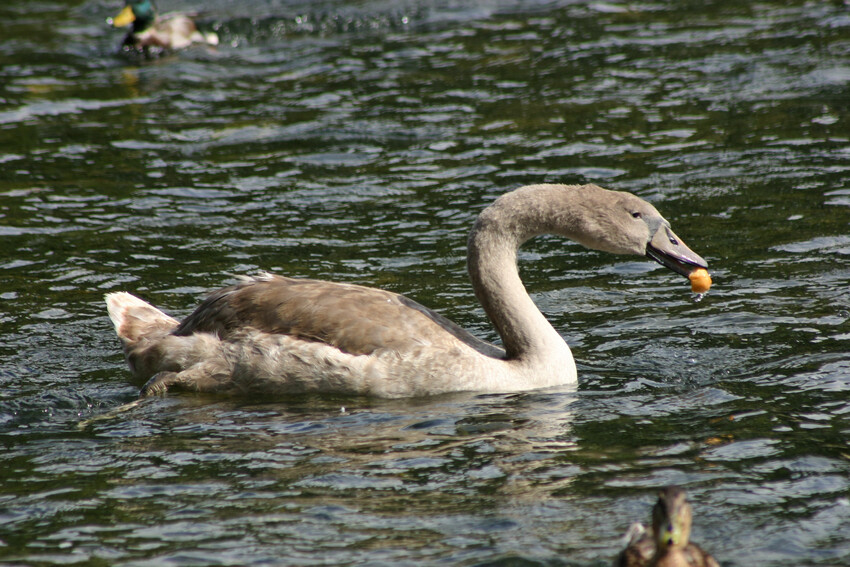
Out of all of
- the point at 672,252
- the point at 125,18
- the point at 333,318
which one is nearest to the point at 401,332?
the point at 333,318

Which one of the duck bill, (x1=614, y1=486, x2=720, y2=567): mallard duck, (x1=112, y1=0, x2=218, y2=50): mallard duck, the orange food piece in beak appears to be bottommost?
(x1=614, y1=486, x2=720, y2=567): mallard duck

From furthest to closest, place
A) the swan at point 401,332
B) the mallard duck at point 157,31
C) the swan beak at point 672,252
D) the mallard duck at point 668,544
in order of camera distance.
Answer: the mallard duck at point 157,31, the swan beak at point 672,252, the swan at point 401,332, the mallard duck at point 668,544

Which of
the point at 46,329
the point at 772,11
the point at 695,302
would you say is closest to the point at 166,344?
the point at 46,329

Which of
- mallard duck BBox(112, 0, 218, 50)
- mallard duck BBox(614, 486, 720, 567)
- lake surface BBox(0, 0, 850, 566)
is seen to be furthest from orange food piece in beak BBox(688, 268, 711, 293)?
mallard duck BBox(112, 0, 218, 50)

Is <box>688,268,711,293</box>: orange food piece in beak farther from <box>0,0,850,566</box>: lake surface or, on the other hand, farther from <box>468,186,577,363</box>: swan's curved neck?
<box>468,186,577,363</box>: swan's curved neck

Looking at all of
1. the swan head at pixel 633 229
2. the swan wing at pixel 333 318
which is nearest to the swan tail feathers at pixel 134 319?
the swan wing at pixel 333 318

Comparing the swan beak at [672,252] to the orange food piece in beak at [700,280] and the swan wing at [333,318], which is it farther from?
the swan wing at [333,318]

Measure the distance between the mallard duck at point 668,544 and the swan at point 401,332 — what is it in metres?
2.98

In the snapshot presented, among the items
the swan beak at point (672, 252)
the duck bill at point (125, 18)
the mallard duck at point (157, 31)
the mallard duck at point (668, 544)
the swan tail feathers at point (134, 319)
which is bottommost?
the mallard duck at point (668, 544)

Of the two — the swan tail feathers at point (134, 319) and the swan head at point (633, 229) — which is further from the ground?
the swan head at point (633, 229)

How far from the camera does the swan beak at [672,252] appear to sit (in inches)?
327

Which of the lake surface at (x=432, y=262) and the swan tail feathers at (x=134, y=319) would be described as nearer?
the lake surface at (x=432, y=262)

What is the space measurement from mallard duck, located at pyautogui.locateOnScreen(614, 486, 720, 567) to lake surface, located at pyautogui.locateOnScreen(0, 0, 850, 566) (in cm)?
34

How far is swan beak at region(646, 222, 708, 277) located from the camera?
8.31 m
